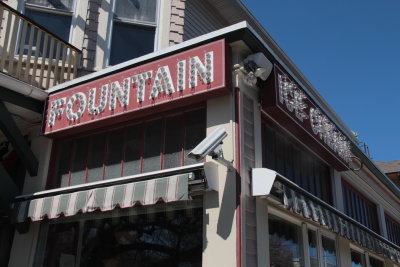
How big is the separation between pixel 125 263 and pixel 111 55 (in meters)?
4.25

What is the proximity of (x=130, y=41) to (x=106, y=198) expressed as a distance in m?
4.09

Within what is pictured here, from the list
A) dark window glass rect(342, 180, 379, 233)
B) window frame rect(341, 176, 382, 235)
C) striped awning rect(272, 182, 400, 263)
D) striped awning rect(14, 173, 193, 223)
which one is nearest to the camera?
striped awning rect(14, 173, 193, 223)

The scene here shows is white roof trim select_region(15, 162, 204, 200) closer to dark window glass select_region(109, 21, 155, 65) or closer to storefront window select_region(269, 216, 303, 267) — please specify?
storefront window select_region(269, 216, 303, 267)

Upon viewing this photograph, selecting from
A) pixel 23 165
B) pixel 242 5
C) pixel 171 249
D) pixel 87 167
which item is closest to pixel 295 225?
pixel 171 249

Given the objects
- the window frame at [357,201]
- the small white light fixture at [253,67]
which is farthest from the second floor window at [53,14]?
the window frame at [357,201]

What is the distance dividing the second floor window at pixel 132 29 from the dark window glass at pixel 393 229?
8253mm

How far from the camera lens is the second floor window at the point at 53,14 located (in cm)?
816

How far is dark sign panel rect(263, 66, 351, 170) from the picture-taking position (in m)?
5.56

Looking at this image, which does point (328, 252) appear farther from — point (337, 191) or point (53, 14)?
Answer: point (53, 14)

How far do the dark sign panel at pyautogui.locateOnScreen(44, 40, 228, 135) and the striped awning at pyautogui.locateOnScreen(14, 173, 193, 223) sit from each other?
3.36ft

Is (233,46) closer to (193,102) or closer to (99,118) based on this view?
(193,102)

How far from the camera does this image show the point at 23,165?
22.1ft

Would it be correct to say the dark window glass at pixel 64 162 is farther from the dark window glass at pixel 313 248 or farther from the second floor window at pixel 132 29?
the dark window glass at pixel 313 248

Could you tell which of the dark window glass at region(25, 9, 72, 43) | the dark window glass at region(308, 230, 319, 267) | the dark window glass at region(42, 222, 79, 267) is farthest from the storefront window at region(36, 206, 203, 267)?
Result: the dark window glass at region(25, 9, 72, 43)
